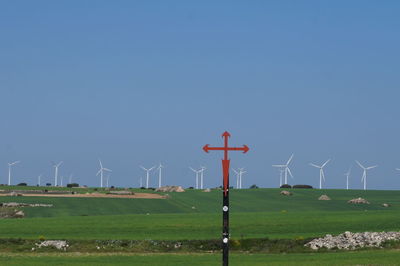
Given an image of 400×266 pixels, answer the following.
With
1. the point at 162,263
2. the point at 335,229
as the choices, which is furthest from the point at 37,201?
the point at 162,263

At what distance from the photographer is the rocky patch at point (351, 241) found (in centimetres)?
6144

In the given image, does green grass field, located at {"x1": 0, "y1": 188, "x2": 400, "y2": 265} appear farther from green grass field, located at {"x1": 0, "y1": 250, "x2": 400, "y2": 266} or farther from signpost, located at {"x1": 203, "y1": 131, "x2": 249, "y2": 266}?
signpost, located at {"x1": 203, "y1": 131, "x2": 249, "y2": 266}

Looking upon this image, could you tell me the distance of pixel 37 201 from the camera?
419ft

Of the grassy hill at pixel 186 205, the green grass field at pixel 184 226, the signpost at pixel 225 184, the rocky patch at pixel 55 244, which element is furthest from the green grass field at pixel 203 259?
the grassy hill at pixel 186 205

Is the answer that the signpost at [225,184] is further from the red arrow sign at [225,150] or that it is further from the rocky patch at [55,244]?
the rocky patch at [55,244]

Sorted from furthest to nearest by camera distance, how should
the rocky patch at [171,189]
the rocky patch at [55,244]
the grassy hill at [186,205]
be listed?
the rocky patch at [171,189]
the grassy hill at [186,205]
the rocky patch at [55,244]

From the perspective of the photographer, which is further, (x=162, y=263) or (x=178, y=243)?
(x=178, y=243)

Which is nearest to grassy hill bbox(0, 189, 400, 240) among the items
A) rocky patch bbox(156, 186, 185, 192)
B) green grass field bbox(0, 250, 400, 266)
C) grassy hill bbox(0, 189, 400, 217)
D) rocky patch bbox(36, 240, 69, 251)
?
grassy hill bbox(0, 189, 400, 217)

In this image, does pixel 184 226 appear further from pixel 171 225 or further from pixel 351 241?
pixel 351 241

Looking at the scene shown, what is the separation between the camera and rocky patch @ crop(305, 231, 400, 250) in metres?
61.4

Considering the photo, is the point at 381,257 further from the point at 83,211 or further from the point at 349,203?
the point at 349,203

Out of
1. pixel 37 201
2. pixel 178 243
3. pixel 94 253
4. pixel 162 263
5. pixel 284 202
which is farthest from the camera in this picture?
pixel 284 202

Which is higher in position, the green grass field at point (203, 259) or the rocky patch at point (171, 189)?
the rocky patch at point (171, 189)

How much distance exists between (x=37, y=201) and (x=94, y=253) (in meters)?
70.0
